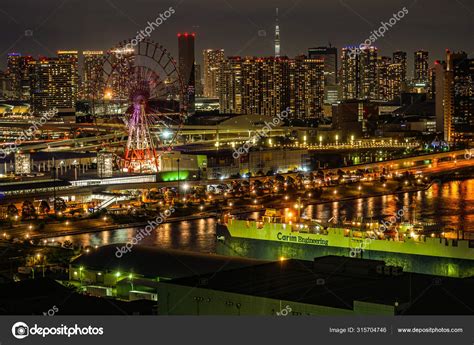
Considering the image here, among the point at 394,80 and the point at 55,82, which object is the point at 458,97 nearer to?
the point at 55,82

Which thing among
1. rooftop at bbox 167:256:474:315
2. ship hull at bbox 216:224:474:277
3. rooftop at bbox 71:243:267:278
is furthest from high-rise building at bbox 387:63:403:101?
rooftop at bbox 167:256:474:315

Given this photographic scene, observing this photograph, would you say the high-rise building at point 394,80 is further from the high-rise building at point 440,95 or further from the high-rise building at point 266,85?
the high-rise building at point 440,95

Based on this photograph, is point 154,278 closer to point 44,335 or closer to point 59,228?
point 44,335

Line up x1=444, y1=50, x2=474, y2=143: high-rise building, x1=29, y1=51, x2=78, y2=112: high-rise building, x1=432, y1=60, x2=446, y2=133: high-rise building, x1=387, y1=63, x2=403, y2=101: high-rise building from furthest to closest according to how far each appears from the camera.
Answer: x1=387, y1=63, x2=403, y2=101: high-rise building → x1=29, y1=51, x2=78, y2=112: high-rise building → x1=432, y1=60, x2=446, y2=133: high-rise building → x1=444, y1=50, x2=474, y2=143: high-rise building

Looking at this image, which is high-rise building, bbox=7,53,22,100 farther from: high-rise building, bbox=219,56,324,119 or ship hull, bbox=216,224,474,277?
ship hull, bbox=216,224,474,277

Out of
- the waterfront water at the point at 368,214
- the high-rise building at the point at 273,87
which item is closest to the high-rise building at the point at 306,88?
the high-rise building at the point at 273,87

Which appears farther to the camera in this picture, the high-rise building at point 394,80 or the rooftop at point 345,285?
the high-rise building at point 394,80

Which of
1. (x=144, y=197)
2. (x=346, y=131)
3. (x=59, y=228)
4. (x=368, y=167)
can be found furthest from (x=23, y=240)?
(x=346, y=131)
